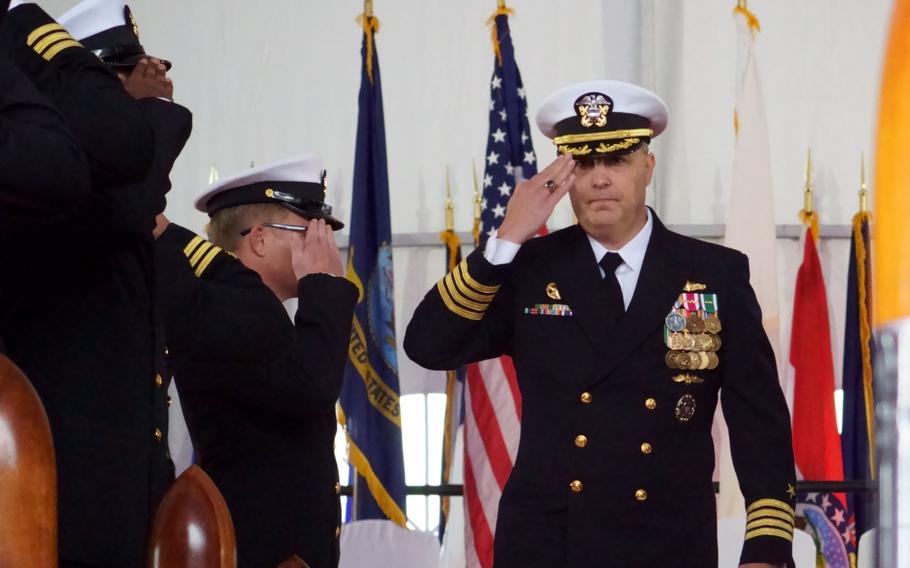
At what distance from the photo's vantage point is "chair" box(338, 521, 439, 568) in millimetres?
4246

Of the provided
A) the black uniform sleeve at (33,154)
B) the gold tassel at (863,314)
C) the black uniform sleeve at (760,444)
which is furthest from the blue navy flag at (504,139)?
the black uniform sleeve at (33,154)

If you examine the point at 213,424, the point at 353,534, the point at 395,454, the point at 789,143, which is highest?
the point at 789,143

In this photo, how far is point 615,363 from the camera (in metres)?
2.42

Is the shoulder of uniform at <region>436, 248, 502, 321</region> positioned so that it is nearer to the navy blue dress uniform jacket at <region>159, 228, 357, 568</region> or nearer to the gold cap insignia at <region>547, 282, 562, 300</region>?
the gold cap insignia at <region>547, 282, 562, 300</region>

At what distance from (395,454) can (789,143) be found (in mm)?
2352

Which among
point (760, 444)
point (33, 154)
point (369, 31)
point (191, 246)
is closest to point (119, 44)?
point (191, 246)

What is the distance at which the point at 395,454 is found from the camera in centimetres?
436

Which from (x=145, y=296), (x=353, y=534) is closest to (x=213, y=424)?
(x=145, y=296)

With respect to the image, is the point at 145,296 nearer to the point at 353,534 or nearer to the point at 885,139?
the point at 885,139

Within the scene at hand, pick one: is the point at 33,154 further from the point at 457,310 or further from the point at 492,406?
the point at 492,406

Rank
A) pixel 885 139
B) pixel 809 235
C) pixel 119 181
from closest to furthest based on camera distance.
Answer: pixel 885 139
pixel 119 181
pixel 809 235

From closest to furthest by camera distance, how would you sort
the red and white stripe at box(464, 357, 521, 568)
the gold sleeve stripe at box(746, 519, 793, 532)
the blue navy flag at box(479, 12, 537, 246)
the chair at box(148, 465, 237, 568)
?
the chair at box(148, 465, 237, 568) → the gold sleeve stripe at box(746, 519, 793, 532) → the red and white stripe at box(464, 357, 521, 568) → the blue navy flag at box(479, 12, 537, 246)

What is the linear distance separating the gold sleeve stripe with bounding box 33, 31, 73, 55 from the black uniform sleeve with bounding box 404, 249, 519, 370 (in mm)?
1207

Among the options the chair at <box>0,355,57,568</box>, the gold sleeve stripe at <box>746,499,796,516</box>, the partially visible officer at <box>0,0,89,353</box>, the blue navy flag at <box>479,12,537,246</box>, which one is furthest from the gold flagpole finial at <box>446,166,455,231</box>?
the chair at <box>0,355,57,568</box>
